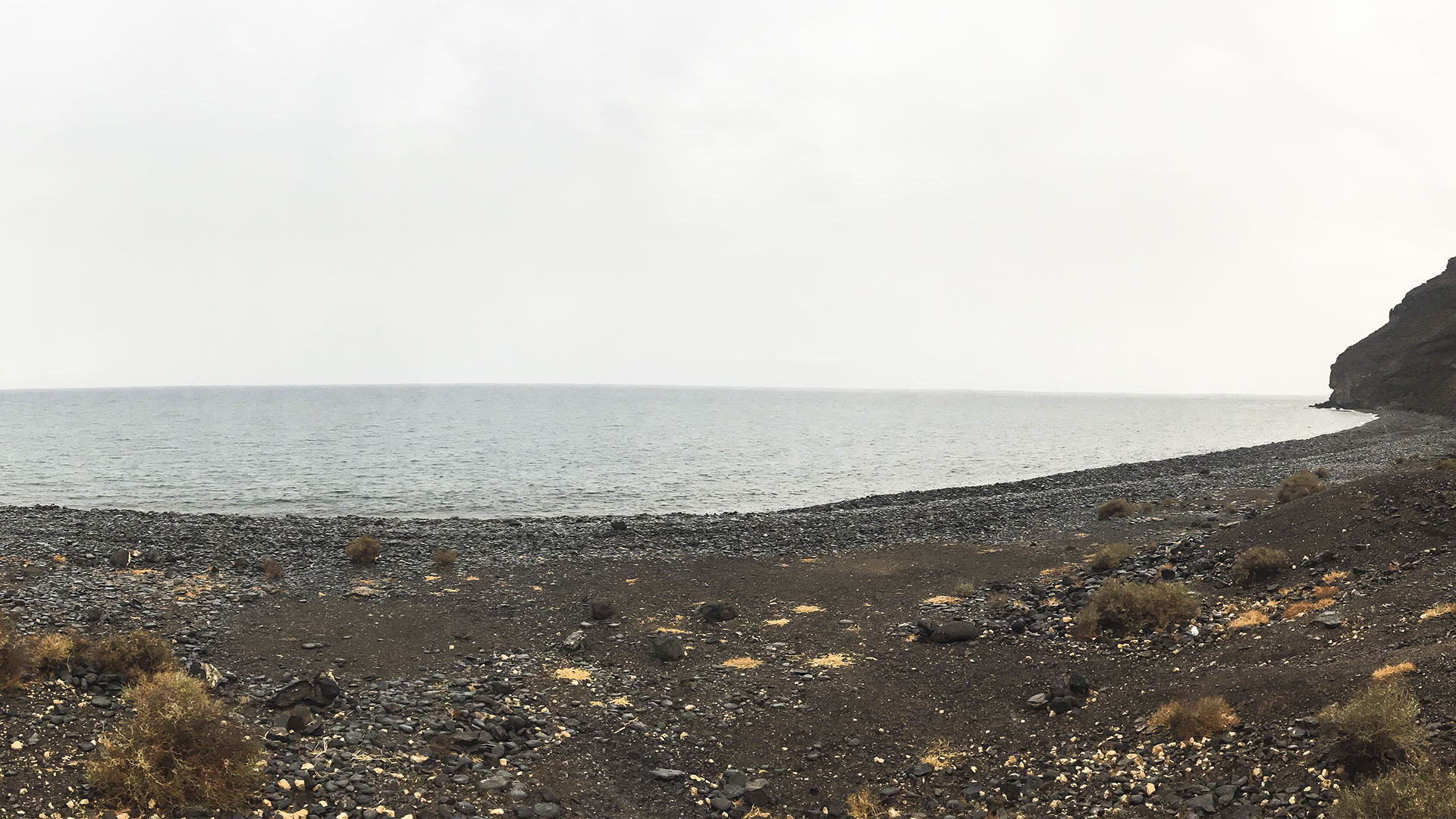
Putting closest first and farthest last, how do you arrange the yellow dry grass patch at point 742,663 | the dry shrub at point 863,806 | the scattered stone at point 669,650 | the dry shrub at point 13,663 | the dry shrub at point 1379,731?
the dry shrub at point 1379,731
the dry shrub at point 863,806
the dry shrub at point 13,663
the yellow dry grass patch at point 742,663
the scattered stone at point 669,650

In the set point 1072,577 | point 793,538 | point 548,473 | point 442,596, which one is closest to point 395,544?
point 442,596

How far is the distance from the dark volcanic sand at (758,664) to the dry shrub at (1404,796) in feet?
2.48

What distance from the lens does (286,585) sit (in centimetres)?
2464

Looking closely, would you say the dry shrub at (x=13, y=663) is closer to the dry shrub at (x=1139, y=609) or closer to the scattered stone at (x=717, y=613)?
the scattered stone at (x=717, y=613)

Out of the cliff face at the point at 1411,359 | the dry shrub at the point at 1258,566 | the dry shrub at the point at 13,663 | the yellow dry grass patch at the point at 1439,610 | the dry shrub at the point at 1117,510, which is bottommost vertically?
the dry shrub at the point at 13,663

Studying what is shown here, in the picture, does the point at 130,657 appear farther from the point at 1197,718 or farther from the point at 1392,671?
the point at 1392,671

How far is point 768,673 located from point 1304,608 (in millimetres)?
11342

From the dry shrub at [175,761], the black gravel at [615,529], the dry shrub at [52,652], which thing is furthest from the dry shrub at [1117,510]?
the dry shrub at [52,652]

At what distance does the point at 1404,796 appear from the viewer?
827cm

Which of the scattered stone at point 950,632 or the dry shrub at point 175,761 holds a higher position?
the dry shrub at point 175,761

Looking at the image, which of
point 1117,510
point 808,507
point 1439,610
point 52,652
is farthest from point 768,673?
point 808,507

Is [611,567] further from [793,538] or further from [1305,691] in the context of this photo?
[1305,691]

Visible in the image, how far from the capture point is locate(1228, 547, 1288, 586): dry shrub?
19.2m

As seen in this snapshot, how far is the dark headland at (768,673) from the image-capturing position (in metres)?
10.8
